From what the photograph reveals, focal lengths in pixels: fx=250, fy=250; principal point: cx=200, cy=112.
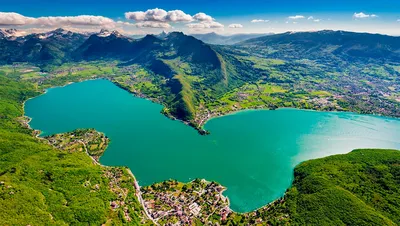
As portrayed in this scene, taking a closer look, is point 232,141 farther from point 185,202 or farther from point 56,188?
point 56,188

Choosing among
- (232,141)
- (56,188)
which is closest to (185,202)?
(56,188)

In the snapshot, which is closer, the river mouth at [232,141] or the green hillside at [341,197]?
the green hillside at [341,197]

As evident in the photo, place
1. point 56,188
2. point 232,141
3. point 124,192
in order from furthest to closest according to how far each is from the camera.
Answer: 1. point 232,141
2. point 124,192
3. point 56,188

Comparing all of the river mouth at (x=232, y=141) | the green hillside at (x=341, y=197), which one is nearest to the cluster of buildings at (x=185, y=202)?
the river mouth at (x=232, y=141)

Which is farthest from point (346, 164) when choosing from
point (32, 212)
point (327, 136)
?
point (32, 212)

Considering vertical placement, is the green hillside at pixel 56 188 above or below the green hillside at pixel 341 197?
above

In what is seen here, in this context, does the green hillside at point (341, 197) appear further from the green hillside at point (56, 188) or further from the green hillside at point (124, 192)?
the green hillside at point (56, 188)

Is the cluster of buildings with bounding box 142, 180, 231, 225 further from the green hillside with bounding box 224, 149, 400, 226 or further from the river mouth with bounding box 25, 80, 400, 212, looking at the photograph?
the green hillside with bounding box 224, 149, 400, 226

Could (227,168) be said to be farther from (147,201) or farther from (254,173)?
(147,201)

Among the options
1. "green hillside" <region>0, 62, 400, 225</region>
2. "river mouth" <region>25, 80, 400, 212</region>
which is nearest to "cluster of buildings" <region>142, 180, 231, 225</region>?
"green hillside" <region>0, 62, 400, 225</region>
